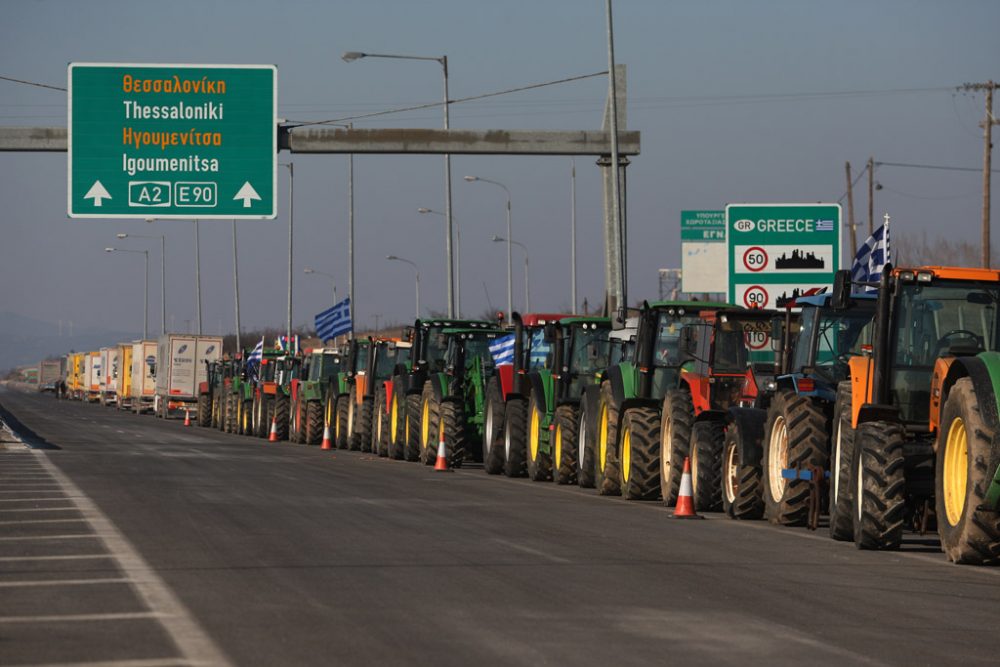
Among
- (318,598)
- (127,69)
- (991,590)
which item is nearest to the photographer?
(318,598)

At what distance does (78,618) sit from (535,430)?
56.6 ft

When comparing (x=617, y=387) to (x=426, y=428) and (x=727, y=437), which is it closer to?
(x=727, y=437)

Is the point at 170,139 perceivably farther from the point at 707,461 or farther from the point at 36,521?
the point at 36,521

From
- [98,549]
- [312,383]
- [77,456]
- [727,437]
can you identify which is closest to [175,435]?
[312,383]

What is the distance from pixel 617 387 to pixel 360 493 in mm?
3538

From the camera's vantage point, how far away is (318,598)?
10.9 meters

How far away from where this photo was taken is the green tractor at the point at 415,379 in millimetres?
32750

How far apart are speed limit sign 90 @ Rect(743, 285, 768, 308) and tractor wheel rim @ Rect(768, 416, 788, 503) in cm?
1051

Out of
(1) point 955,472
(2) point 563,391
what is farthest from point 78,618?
(2) point 563,391

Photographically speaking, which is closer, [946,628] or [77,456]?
[946,628]

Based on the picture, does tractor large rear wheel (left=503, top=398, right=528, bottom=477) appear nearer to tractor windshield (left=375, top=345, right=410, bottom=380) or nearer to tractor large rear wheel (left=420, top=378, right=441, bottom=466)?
tractor large rear wheel (left=420, top=378, right=441, bottom=466)

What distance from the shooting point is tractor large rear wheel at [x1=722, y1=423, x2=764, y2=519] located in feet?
60.3

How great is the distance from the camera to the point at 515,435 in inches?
1092

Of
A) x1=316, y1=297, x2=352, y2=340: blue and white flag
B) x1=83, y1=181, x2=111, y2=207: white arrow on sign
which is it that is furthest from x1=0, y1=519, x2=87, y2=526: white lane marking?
x1=316, y1=297, x2=352, y2=340: blue and white flag
